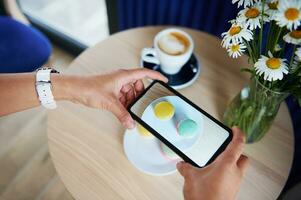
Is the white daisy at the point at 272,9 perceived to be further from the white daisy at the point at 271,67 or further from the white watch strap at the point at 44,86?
the white watch strap at the point at 44,86

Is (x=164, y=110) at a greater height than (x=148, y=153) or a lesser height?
greater

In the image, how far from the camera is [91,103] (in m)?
0.71

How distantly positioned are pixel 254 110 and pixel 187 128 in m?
0.16

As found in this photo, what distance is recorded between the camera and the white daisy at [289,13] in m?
0.42

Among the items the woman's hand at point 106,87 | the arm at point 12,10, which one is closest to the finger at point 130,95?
the woman's hand at point 106,87

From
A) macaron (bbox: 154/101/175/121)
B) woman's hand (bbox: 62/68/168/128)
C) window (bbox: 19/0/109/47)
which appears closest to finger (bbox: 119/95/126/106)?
woman's hand (bbox: 62/68/168/128)

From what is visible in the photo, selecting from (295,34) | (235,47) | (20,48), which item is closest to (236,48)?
(235,47)

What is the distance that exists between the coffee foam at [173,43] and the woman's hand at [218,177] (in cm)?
31

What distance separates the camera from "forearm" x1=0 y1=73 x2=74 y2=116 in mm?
693

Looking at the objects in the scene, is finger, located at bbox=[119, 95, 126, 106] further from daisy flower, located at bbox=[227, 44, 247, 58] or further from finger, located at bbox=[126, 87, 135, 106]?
daisy flower, located at bbox=[227, 44, 247, 58]

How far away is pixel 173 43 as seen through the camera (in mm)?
793

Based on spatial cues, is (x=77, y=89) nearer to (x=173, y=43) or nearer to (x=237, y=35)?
(x=173, y=43)

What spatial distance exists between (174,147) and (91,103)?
237 mm

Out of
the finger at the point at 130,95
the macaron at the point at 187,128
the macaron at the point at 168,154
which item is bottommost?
the macaron at the point at 168,154
